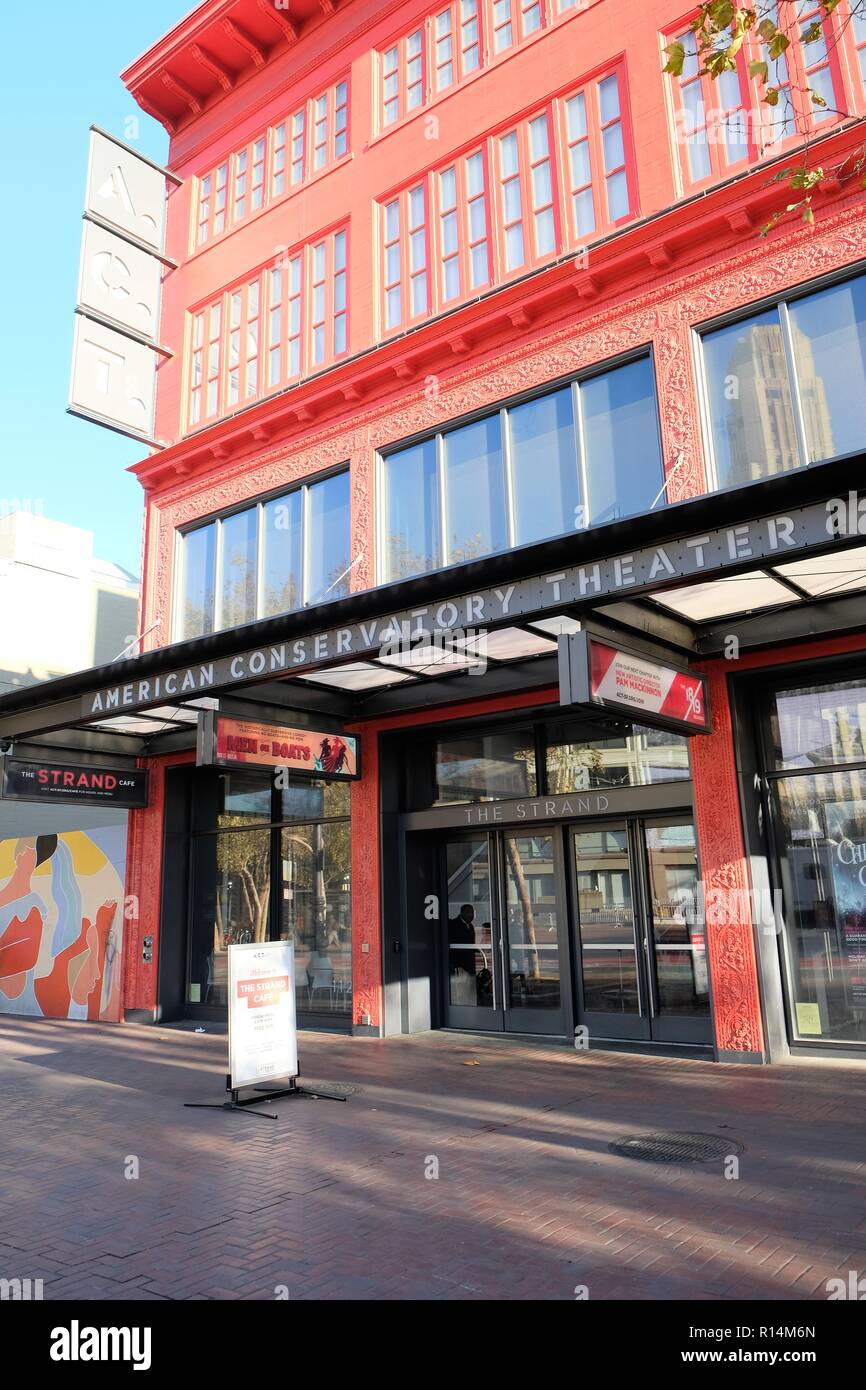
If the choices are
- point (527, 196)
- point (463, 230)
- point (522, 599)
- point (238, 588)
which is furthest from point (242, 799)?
point (527, 196)

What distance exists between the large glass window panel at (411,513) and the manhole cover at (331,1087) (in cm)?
694

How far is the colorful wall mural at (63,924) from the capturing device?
54.3 ft

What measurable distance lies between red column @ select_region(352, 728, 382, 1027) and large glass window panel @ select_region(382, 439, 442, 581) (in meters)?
2.51

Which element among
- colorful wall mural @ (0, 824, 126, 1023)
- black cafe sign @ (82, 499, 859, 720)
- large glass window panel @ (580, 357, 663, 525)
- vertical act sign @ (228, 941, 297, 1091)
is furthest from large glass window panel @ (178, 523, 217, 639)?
vertical act sign @ (228, 941, 297, 1091)

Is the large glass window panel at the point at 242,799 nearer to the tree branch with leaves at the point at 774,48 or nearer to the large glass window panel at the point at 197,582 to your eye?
the large glass window panel at the point at 197,582

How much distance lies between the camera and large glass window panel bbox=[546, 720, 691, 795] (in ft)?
37.9

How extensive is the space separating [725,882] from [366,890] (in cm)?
519

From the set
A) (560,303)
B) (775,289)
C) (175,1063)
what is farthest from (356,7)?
(175,1063)

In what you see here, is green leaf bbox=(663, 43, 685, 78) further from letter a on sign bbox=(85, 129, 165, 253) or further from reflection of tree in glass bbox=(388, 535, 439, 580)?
letter a on sign bbox=(85, 129, 165, 253)

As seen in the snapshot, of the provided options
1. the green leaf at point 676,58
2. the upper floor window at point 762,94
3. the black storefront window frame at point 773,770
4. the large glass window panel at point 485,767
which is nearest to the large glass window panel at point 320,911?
the large glass window panel at point 485,767

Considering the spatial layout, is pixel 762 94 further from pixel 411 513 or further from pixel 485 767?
pixel 485 767
